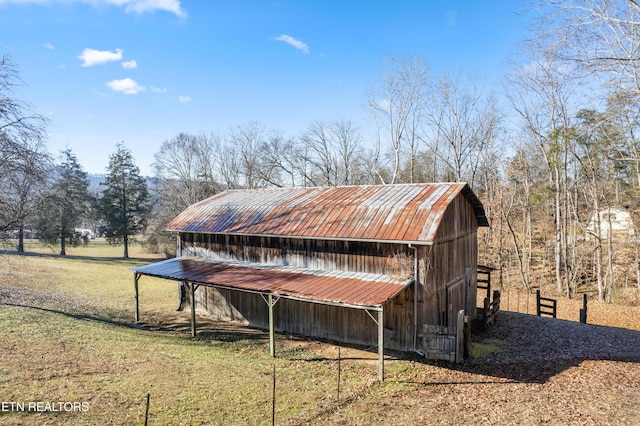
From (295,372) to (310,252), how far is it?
5.18 metres

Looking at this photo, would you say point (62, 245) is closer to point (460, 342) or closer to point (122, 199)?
point (122, 199)

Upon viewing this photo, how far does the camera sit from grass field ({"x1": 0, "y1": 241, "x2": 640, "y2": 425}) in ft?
27.7

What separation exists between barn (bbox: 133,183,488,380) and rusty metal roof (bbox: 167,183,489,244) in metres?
0.05

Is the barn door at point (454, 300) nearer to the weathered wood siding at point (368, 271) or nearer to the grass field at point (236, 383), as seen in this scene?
the weathered wood siding at point (368, 271)

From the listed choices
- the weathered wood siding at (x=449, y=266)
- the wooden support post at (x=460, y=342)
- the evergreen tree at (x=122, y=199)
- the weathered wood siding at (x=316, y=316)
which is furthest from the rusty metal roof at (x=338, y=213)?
the evergreen tree at (x=122, y=199)

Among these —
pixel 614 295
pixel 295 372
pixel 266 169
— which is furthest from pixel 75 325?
pixel 614 295

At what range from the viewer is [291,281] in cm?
1391

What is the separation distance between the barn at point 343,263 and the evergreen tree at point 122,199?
30128 mm

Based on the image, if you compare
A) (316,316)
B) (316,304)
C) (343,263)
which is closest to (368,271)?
(343,263)

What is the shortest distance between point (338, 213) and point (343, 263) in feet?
7.10

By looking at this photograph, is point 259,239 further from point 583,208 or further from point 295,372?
point 583,208

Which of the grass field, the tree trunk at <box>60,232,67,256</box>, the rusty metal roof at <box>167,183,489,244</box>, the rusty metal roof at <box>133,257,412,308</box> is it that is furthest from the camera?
the tree trunk at <box>60,232,67,256</box>

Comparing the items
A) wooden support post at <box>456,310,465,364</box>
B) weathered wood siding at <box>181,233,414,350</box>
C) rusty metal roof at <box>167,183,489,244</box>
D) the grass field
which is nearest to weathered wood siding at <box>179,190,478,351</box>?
weathered wood siding at <box>181,233,414,350</box>

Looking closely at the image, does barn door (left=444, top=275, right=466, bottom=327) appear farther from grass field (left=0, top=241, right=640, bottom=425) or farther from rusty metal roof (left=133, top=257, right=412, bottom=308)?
rusty metal roof (left=133, top=257, right=412, bottom=308)
